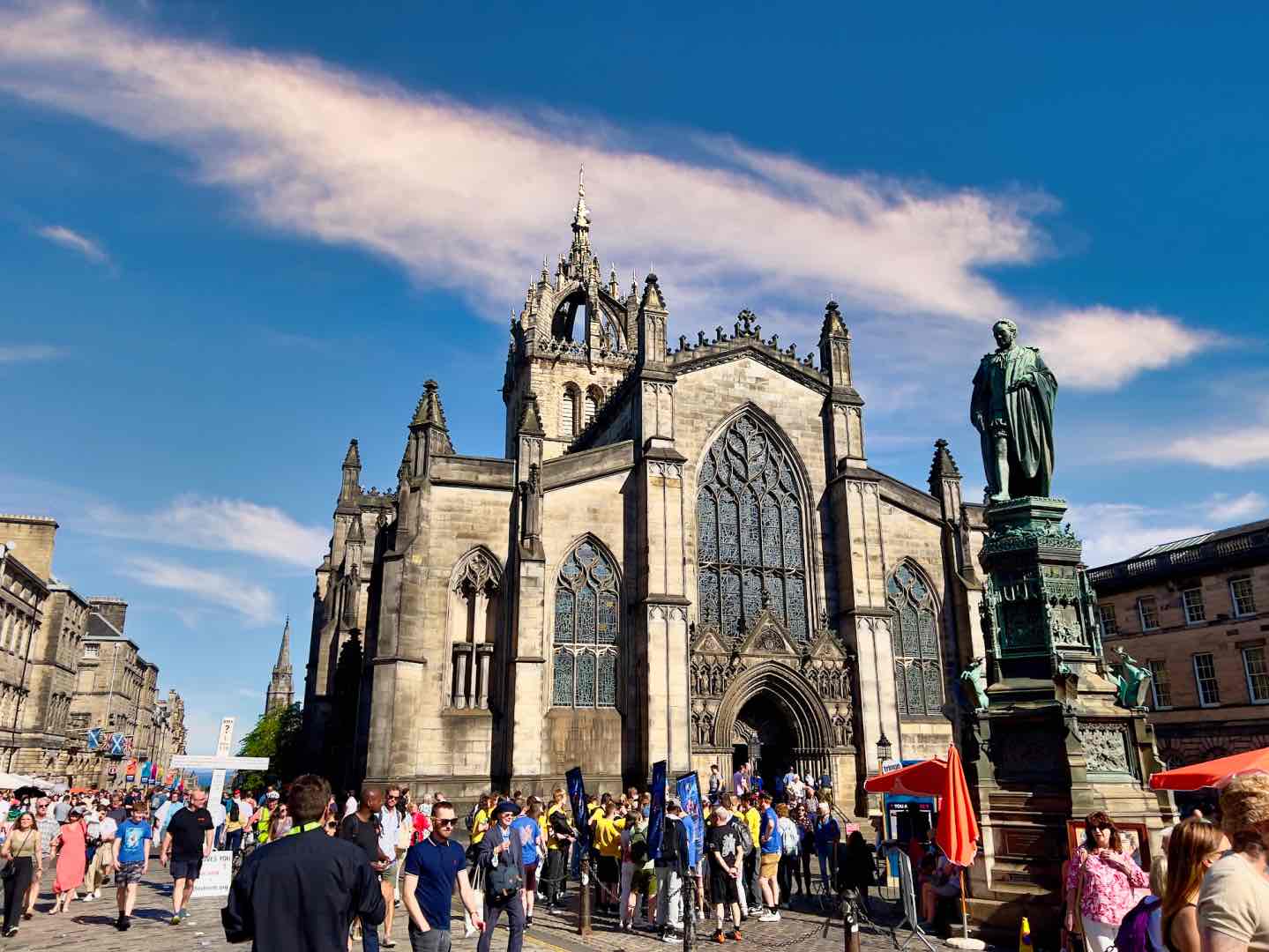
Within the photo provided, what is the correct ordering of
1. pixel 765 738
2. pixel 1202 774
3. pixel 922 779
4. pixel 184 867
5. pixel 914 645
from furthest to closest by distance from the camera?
pixel 914 645 → pixel 765 738 → pixel 922 779 → pixel 184 867 → pixel 1202 774

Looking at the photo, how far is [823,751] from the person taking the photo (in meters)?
25.9

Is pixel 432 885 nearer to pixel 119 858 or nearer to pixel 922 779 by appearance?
pixel 119 858

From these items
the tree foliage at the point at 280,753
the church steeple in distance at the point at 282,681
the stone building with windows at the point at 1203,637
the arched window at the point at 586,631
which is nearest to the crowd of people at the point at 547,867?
the arched window at the point at 586,631

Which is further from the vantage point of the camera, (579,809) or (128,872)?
(579,809)

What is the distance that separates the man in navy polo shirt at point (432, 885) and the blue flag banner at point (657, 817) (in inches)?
194

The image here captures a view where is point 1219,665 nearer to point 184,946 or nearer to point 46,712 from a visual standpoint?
point 184,946

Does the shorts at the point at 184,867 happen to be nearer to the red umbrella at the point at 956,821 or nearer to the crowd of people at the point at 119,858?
the crowd of people at the point at 119,858

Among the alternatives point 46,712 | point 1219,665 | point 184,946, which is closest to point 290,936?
point 184,946

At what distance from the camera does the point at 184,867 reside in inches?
488

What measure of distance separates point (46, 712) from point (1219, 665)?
183 ft

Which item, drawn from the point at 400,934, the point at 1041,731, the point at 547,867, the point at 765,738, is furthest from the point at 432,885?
the point at 765,738

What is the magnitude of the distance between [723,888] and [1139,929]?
322 inches

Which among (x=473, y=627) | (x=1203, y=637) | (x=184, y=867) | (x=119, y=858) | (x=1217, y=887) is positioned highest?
(x=1203, y=637)

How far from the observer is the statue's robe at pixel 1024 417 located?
42.2 ft
